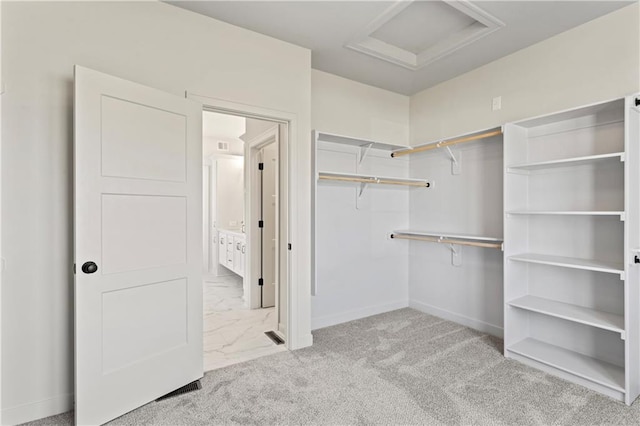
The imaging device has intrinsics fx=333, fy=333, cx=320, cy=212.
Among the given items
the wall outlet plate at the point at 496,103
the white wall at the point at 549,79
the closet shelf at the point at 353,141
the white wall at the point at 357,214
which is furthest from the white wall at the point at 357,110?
the wall outlet plate at the point at 496,103

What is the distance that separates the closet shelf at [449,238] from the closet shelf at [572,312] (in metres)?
0.50

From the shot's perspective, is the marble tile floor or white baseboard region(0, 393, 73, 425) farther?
the marble tile floor

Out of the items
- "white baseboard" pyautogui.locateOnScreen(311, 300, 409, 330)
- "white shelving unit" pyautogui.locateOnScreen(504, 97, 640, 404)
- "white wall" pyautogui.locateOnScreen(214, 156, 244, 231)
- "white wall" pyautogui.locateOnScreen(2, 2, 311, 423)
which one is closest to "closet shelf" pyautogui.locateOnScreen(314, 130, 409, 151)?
"white shelving unit" pyautogui.locateOnScreen(504, 97, 640, 404)

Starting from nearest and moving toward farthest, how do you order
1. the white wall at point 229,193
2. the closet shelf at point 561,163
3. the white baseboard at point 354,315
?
the closet shelf at point 561,163 → the white baseboard at point 354,315 → the white wall at point 229,193

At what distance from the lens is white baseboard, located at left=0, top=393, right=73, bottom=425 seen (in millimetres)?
1886

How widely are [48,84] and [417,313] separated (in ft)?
Result: 12.5

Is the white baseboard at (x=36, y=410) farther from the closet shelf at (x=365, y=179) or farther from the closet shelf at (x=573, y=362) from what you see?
the closet shelf at (x=573, y=362)

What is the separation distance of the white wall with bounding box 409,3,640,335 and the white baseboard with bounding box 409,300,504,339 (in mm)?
10

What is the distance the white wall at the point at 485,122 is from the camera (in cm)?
246

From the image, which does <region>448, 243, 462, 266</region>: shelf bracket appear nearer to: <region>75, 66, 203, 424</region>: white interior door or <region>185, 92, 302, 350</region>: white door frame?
<region>185, 92, 302, 350</region>: white door frame

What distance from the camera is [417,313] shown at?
3.84 meters

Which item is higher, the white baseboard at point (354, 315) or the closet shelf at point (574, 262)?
the closet shelf at point (574, 262)

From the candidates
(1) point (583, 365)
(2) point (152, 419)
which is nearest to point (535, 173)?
(1) point (583, 365)

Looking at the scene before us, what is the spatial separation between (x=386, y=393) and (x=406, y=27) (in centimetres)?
280
